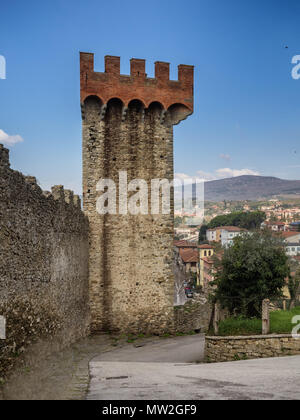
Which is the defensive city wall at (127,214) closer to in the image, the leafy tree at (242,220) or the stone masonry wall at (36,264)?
the stone masonry wall at (36,264)

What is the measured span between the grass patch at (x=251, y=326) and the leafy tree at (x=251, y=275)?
109 cm

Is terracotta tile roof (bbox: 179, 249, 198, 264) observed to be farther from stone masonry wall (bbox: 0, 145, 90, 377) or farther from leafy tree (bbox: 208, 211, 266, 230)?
stone masonry wall (bbox: 0, 145, 90, 377)

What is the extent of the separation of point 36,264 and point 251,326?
5422mm

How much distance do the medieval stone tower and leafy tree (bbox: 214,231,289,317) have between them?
10.8 feet

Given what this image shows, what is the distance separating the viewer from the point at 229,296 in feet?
48.3

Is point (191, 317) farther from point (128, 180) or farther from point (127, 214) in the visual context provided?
point (128, 180)

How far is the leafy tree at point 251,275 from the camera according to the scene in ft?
47.1

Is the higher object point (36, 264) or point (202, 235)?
point (36, 264)

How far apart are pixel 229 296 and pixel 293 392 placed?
8.44 metres

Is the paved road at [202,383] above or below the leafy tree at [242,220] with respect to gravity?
below

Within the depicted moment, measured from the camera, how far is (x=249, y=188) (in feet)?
542

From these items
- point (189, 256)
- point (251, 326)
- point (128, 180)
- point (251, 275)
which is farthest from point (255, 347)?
point (189, 256)

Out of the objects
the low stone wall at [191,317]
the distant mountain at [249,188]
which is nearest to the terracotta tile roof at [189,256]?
the low stone wall at [191,317]
